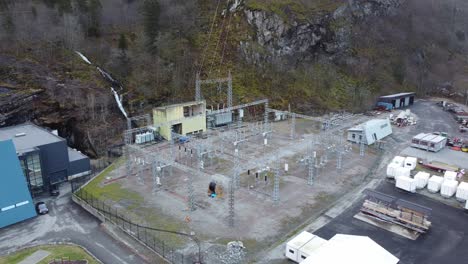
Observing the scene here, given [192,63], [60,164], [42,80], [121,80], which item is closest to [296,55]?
[192,63]

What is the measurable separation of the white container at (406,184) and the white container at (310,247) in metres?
12.4

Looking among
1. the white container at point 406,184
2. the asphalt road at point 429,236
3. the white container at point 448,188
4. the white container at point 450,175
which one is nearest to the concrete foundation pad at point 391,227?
the asphalt road at point 429,236

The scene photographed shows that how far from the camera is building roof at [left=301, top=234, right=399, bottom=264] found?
63.8ft

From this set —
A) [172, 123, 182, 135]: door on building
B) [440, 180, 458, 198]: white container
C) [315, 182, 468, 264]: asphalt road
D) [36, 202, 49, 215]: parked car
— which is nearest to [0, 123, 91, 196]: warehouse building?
[36, 202, 49, 215]: parked car

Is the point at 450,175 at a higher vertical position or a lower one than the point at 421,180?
higher

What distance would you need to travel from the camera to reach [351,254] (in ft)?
65.1

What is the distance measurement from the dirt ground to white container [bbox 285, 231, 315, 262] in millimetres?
1948

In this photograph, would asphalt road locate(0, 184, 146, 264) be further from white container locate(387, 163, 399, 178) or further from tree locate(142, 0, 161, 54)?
tree locate(142, 0, 161, 54)

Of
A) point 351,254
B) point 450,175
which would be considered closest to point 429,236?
point 351,254

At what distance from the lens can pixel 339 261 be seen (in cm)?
1925

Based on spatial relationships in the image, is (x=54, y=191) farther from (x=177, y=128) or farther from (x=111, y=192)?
(x=177, y=128)

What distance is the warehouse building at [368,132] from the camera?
41.4m

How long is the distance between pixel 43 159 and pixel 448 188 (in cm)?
3319

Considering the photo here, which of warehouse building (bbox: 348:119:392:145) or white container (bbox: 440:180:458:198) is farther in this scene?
warehouse building (bbox: 348:119:392:145)
